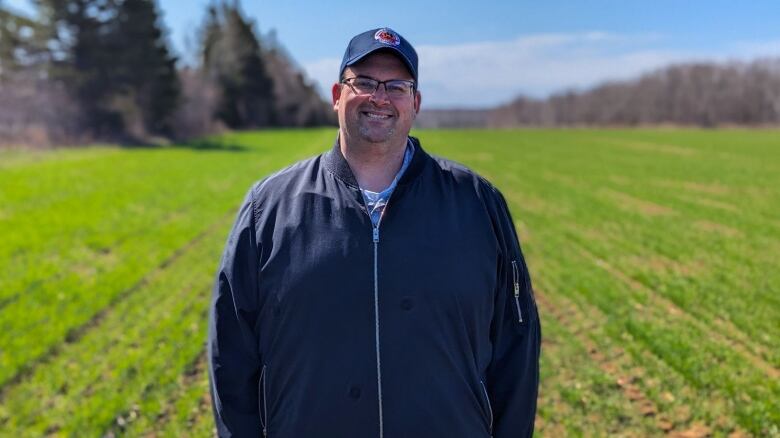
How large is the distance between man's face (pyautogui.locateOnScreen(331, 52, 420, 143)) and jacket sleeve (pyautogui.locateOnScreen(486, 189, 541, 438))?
502mm

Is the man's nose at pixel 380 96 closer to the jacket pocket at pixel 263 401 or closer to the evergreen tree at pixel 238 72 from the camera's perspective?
the jacket pocket at pixel 263 401

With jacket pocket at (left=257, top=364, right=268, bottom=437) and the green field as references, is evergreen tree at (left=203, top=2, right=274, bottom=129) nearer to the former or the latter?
the green field

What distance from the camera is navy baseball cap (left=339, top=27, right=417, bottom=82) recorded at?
2.15m

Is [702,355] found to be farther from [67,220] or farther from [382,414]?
[67,220]

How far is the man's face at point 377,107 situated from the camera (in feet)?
7.16

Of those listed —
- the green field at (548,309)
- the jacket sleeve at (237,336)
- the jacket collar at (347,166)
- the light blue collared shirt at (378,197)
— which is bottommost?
the green field at (548,309)

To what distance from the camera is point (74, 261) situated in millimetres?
9742

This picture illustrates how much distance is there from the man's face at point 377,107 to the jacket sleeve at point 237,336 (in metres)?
0.52

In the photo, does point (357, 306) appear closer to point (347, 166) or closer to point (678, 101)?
point (347, 166)

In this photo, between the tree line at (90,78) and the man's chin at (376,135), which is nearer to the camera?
the man's chin at (376,135)

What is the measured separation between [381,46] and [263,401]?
141 cm

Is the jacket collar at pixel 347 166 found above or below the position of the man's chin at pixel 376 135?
below

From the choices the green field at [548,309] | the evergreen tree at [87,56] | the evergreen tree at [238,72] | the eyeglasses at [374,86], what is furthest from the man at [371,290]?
the evergreen tree at [238,72]

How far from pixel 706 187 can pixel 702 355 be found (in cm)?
1577
